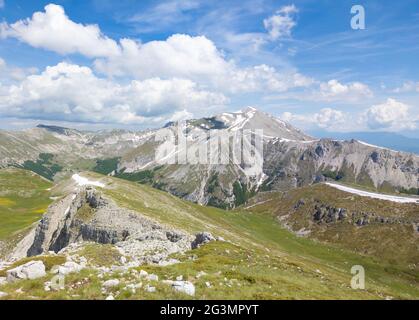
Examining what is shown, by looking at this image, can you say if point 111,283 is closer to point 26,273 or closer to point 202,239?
point 26,273

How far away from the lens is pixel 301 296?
86.7 ft

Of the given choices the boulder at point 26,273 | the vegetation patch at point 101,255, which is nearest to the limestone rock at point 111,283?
the boulder at point 26,273

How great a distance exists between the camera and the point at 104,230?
73500 mm

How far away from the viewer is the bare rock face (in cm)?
5550

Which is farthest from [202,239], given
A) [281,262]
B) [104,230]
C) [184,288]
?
[184,288]

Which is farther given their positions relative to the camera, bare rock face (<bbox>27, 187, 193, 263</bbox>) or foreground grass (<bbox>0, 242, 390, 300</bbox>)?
bare rock face (<bbox>27, 187, 193, 263</bbox>)

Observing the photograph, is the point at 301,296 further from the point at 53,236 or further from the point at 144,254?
the point at 53,236

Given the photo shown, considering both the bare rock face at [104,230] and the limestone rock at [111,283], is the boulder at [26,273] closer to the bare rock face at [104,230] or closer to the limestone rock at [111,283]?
the limestone rock at [111,283]

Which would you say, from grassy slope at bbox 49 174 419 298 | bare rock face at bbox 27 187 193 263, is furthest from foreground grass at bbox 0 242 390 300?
bare rock face at bbox 27 187 193 263

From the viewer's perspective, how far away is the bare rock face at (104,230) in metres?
55.5

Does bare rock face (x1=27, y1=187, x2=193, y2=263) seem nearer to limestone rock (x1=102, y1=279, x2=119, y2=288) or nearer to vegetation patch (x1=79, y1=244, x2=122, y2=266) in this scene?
vegetation patch (x1=79, y1=244, x2=122, y2=266)
